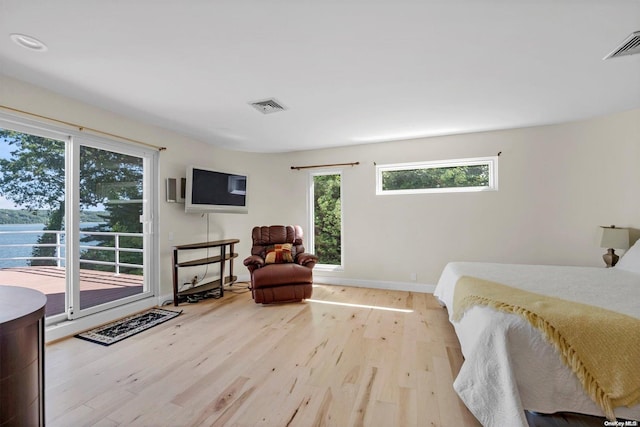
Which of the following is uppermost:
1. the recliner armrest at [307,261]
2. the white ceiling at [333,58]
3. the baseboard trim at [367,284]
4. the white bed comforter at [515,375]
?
the white ceiling at [333,58]

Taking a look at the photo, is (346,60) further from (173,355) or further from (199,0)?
(173,355)

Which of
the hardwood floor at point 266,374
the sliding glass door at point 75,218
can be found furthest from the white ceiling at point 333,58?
the hardwood floor at point 266,374

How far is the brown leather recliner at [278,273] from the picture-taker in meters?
3.44

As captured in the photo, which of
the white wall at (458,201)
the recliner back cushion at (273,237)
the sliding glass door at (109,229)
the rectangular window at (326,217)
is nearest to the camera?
the sliding glass door at (109,229)

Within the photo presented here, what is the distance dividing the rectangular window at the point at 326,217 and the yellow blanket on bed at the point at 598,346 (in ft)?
10.2

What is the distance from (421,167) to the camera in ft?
13.4

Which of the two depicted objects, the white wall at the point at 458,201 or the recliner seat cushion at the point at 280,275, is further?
the recliner seat cushion at the point at 280,275

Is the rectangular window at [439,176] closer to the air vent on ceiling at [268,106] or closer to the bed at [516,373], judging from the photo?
the air vent on ceiling at [268,106]

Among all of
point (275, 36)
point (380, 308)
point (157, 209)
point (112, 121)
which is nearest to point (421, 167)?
point (380, 308)

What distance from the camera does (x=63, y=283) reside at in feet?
9.21

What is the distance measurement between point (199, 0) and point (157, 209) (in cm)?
276

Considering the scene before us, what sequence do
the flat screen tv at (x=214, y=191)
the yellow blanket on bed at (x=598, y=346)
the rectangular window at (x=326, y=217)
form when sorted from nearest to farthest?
the yellow blanket on bed at (x=598, y=346) < the flat screen tv at (x=214, y=191) < the rectangular window at (x=326, y=217)

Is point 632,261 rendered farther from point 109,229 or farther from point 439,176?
point 109,229

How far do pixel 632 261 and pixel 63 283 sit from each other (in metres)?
5.80
